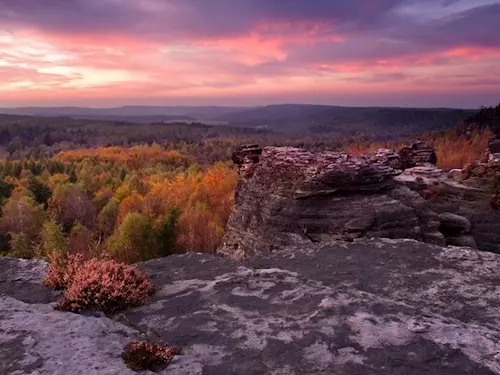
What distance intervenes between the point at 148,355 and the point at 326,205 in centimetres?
1921

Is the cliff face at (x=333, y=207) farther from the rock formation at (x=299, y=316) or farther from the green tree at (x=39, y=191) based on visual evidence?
the green tree at (x=39, y=191)

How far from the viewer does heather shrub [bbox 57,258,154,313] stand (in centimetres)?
1114

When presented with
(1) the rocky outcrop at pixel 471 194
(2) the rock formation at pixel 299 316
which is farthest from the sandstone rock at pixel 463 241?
(2) the rock formation at pixel 299 316

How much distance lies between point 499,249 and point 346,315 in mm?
23968

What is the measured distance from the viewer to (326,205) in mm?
26688

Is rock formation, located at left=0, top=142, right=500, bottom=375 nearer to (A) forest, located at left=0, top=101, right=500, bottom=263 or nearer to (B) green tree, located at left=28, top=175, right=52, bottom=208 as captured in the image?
(A) forest, located at left=0, top=101, right=500, bottom=263

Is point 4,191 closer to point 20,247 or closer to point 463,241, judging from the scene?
point 20,247

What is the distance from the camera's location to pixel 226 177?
90.2 metres

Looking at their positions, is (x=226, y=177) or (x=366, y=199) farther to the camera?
(x=226, y=177)

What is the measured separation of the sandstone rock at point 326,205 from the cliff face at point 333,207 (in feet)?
0.17

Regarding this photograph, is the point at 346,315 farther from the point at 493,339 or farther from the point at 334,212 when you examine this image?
the point at 334,212

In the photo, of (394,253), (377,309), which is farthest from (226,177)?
(377,309)

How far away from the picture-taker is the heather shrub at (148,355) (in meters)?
8.42

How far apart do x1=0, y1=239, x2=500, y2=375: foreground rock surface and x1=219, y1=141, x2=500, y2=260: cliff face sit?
32.6ft
